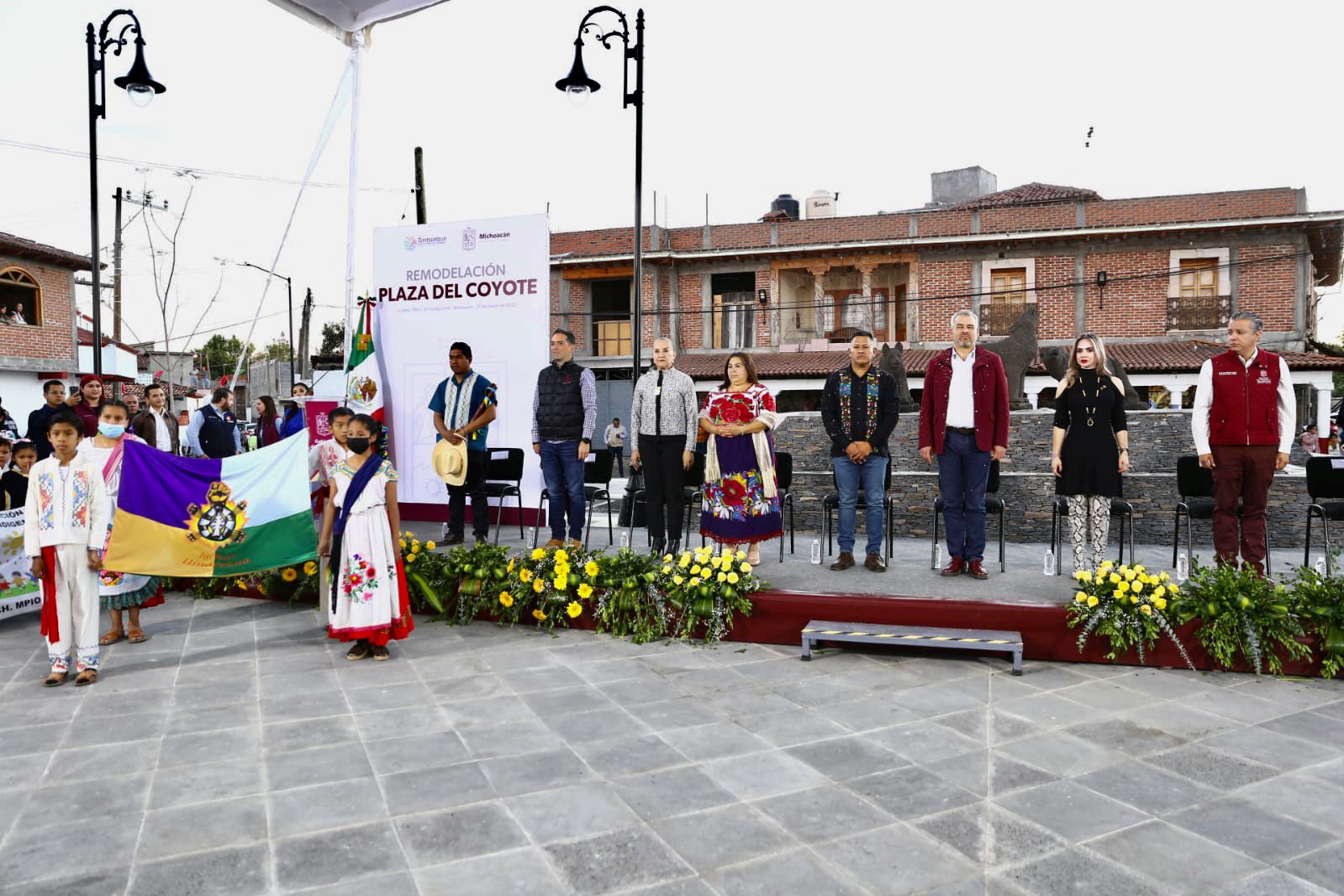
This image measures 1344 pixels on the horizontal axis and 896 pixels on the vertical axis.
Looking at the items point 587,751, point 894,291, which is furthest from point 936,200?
point 587,751

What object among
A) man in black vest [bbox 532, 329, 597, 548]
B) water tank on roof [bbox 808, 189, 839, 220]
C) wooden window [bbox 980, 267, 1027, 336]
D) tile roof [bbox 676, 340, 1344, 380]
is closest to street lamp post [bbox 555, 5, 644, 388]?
man in black vest [bbox 532, 329, 597, 548]

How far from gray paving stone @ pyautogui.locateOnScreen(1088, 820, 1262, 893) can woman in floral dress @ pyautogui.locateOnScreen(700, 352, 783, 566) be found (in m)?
3.67

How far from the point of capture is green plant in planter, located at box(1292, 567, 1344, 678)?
4.95 meters

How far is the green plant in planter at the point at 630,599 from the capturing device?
6.00 metres

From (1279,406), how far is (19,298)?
28.9m

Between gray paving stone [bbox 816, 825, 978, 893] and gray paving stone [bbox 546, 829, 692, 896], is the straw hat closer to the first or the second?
gray paving stone [bbox 546, 829, 692, 896]

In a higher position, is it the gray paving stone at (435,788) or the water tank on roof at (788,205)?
the water tank on roof at (788,205)

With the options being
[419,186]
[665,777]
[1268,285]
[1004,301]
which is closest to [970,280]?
[1004,301]

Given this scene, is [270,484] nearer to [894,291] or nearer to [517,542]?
[517,542]

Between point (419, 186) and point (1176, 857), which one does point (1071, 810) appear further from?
point (419, 186)

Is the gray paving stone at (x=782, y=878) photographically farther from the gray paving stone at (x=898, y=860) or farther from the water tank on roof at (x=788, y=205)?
the water tank on roof at (x=788, y=205)

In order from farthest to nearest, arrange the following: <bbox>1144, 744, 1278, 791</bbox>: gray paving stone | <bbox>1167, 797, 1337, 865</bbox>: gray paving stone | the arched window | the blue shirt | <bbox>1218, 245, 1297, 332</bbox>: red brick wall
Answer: the arched window < <bbox>1218, 245, 1297, 332</bbox>: red brick wall < the blue shirt < <bbox>1144, 744, 1278, 791</bbox>: gray paving stone < <bbox>1167, 797, 1337, 865</bbox>: gray paving stone

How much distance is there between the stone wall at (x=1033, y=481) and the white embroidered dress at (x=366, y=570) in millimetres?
4503

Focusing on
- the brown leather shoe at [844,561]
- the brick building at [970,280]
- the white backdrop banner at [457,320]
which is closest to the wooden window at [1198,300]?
the brick building at [970,280]
